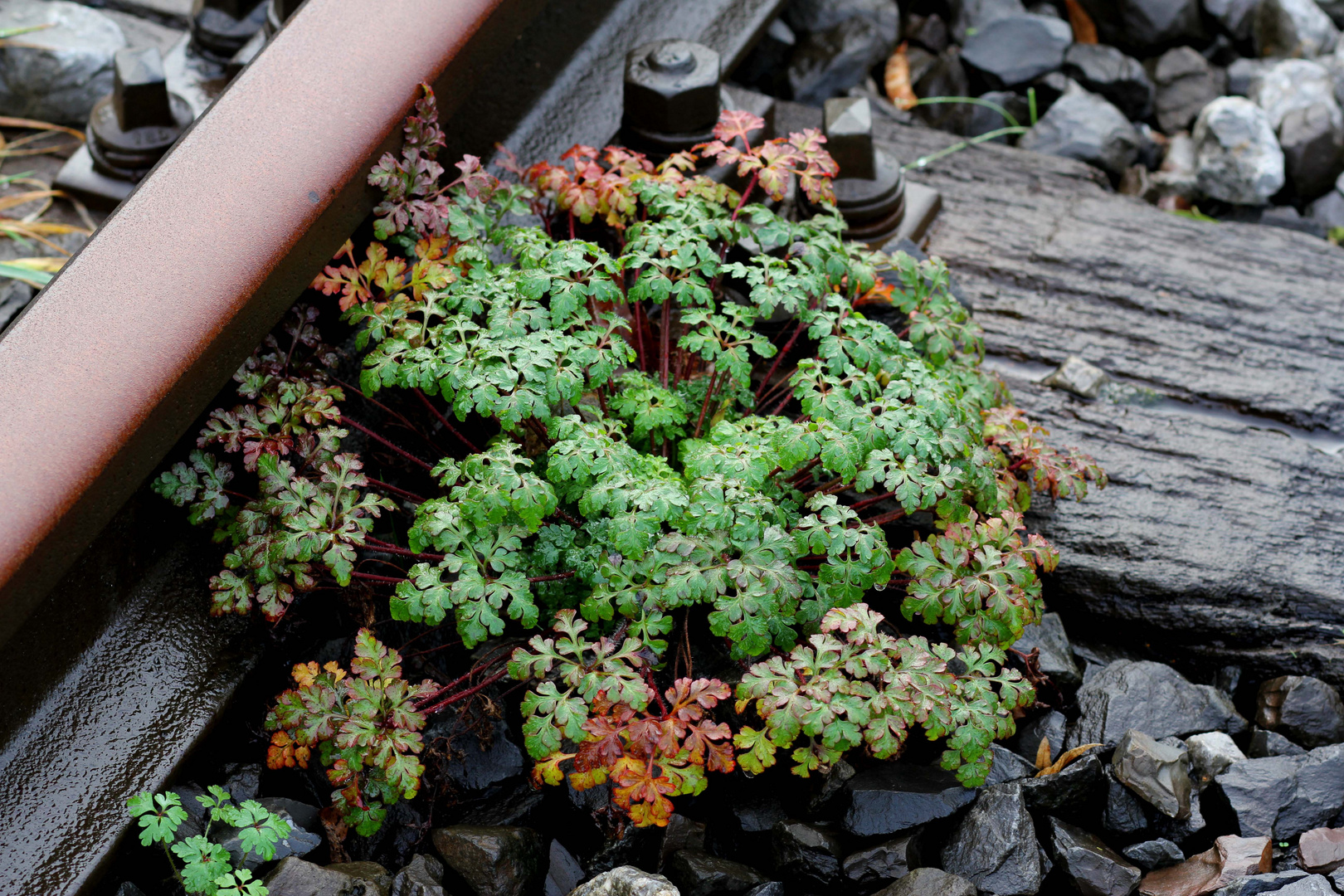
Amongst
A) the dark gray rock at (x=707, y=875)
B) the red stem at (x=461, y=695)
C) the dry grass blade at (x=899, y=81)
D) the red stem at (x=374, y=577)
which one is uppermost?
the dry grass blade at (x=899, y=81)

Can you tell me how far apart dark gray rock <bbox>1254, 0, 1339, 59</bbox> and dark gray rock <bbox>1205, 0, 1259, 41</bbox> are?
30 mm

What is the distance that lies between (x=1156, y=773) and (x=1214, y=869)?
0.22 m

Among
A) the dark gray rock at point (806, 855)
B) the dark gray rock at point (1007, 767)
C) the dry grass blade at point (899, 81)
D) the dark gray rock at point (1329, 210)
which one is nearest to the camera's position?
the dark gray rock at point (806, 855)

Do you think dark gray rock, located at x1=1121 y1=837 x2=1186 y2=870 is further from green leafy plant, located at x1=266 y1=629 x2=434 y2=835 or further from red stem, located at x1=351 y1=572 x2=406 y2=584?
red stem, located at x1=351 y1=572 x2=406 y2=584

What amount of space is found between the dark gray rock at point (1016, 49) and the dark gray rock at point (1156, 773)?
11.5 feet

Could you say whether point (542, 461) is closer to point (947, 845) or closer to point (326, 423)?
point (326, 423)

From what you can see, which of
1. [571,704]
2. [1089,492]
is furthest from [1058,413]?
[571,704]

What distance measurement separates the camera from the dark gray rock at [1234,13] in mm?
5375

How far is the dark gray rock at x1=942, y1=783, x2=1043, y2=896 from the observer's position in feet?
7.61

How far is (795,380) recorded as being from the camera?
2629mm

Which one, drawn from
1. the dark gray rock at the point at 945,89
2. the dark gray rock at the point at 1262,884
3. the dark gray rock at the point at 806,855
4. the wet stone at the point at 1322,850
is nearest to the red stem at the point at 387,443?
the dark gray rock at the point at 806,855

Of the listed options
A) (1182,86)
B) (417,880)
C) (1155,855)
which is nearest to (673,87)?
(417,880)

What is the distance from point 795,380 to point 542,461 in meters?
0.65

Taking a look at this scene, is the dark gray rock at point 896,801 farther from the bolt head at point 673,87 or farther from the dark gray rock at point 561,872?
the bolt head at point 673,87
